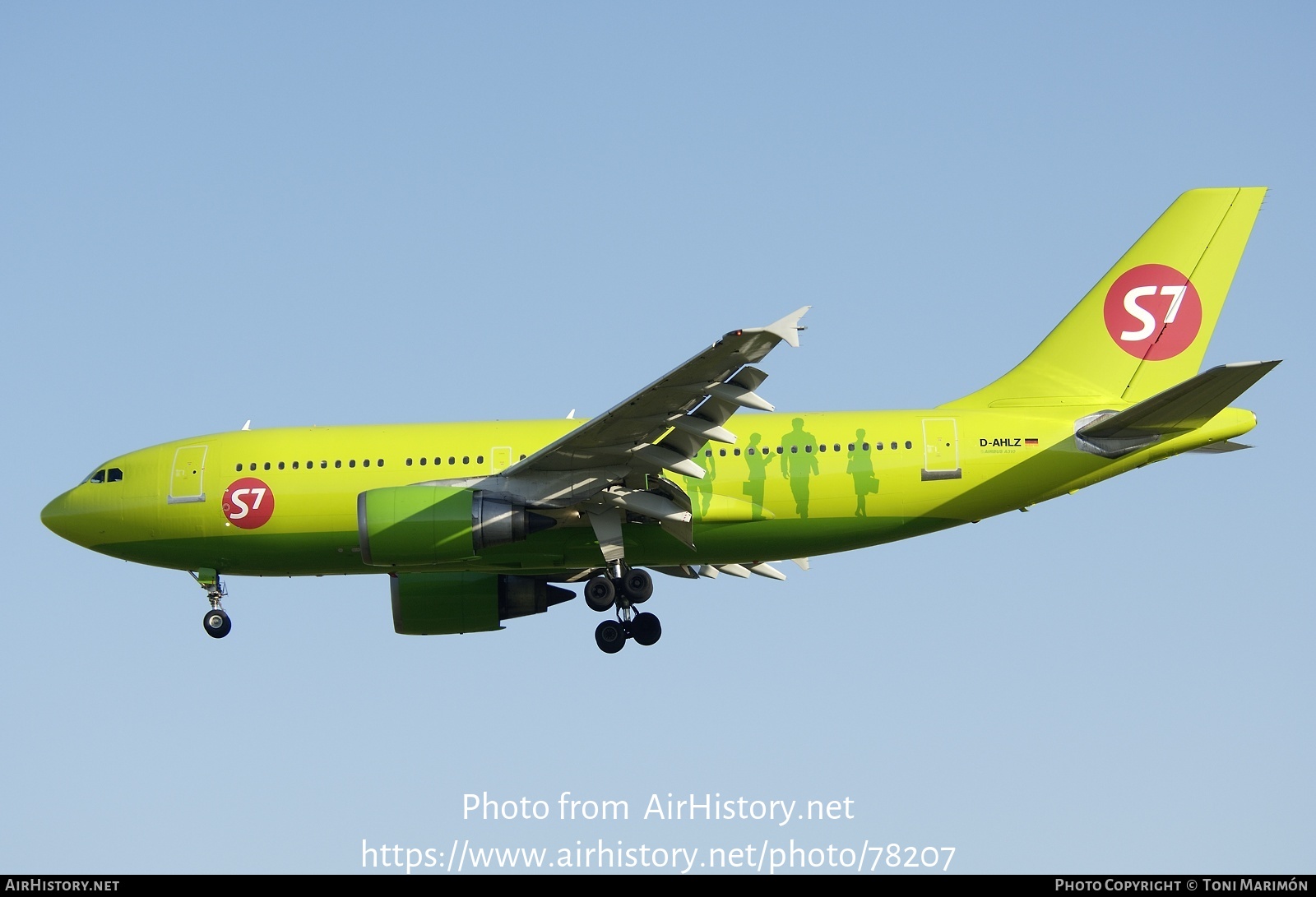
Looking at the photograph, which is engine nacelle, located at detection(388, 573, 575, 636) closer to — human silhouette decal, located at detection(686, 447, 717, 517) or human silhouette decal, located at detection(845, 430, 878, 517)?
human silhouette decal, located at detection(686, 447, 717, 517)

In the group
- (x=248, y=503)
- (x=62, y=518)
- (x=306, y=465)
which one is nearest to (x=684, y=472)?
(x=306, y=465)

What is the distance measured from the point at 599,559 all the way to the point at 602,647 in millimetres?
1620

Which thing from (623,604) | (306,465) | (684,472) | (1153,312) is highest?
(1153,312)

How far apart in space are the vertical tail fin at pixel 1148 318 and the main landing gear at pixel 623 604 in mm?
6521

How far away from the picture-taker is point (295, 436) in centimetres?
3123

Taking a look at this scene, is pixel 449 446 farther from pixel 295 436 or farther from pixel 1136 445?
pixel 1136 445

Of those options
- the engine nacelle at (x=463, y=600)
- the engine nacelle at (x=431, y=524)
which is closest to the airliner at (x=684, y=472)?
the engine nacelle at (x=431, y=524)

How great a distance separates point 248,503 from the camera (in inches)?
1204

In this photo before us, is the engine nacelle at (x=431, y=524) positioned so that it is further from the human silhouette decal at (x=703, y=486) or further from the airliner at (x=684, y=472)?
the human silhouette decal at (x=703, y=486)

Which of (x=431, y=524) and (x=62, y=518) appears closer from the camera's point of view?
(x=431, y=524)

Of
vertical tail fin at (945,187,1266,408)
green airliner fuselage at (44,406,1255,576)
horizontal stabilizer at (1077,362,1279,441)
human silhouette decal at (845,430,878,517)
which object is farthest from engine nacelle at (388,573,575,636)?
horizontal stabilizer at (1077,362,1279,441)

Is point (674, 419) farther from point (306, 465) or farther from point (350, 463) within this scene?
point (306, 465)

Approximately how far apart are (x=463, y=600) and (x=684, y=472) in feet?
21.6

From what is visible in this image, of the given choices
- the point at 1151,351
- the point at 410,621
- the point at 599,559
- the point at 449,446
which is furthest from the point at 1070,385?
the point at 410,621
